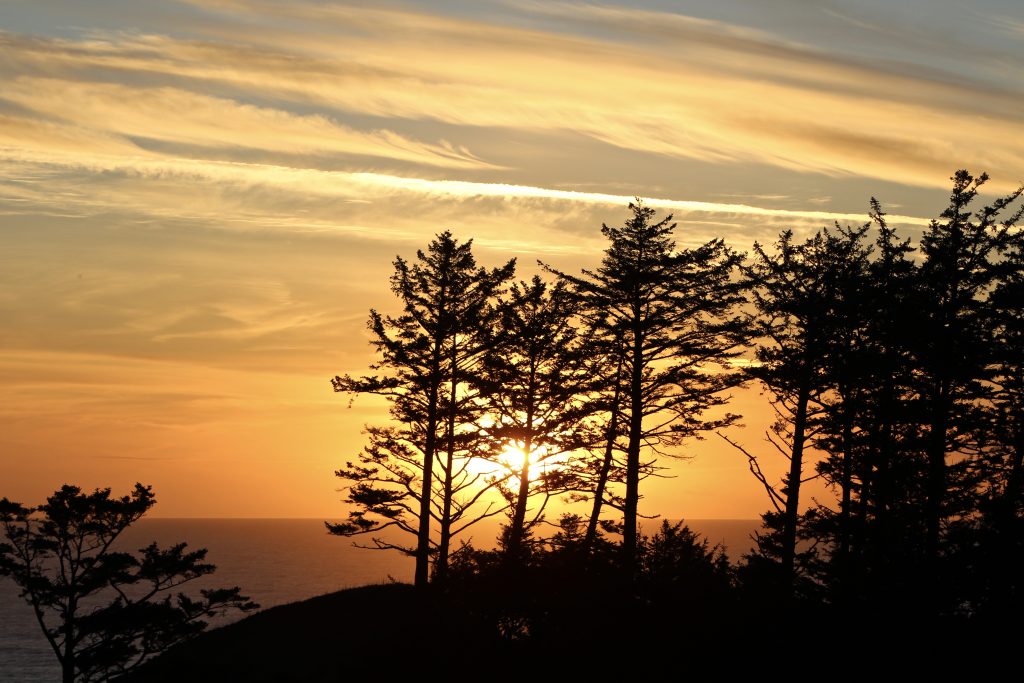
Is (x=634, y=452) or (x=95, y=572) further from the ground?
(x=634, y=452)

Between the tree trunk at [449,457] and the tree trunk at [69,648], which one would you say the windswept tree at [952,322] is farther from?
the tree trunk at [69,648]

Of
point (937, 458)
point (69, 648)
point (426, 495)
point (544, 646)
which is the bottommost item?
point (69, 648)

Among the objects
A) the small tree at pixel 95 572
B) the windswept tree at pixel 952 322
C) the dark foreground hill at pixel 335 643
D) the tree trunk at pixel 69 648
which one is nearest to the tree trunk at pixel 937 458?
the windswept tree at pixel 952 322

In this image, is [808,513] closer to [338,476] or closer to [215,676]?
[338,476]

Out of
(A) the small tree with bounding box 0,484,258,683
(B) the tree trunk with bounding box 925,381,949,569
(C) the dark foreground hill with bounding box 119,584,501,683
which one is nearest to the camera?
(B) the tree trunk with bounding box 925,381,949,569

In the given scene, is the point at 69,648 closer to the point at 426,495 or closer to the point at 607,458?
the point at 426,495

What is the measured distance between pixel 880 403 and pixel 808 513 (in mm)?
8579

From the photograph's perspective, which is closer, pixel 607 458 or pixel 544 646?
pixel 544 646

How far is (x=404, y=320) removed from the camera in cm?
4075

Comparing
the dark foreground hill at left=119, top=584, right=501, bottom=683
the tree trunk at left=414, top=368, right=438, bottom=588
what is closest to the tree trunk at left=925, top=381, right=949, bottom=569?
the dark foreground hill at left=119, top=584, right=501, bottom=683

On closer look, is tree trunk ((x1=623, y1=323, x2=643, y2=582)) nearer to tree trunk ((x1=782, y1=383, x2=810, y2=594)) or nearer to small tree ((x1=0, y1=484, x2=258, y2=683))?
tree trunk ((x1=782, y1=383, x2=810, y2=594))

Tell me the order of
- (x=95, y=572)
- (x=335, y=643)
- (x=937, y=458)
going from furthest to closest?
(x=95, y=572) < (x=335, y=643) < (x=937, y=458)

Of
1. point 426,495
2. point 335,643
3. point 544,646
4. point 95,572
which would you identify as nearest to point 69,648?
point 95,572

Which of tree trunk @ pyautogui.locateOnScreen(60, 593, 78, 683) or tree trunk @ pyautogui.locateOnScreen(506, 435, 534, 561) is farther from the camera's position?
tree trunk @ pyautogui.locateOnScreen(60, 593, 78, 683)
